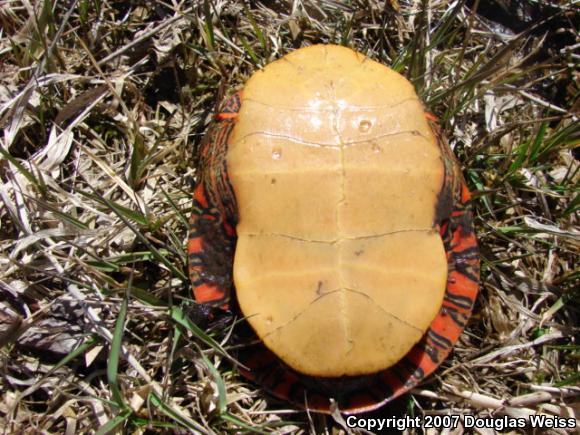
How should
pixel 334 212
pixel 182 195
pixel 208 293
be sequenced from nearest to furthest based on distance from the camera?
1. pixel 334 212
2. pixel 208 293
3. pixel 182 195

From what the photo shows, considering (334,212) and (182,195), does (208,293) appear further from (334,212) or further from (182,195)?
(334,212)

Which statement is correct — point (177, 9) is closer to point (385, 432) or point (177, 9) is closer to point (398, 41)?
point (398, 41)

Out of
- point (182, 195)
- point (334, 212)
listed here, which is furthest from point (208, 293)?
Answer: point (334, 212)

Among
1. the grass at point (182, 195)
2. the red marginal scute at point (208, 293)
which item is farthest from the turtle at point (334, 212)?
the grass at point (182, 195)

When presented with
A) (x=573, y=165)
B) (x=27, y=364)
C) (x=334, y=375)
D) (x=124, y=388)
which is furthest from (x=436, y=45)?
(x=27, y=364)

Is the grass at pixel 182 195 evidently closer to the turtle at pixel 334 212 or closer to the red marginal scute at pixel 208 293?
the red marginal scute at pixel 208 293
